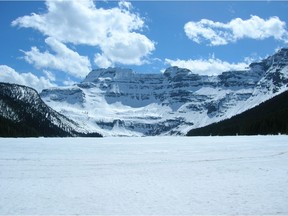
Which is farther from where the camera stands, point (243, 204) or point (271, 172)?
point (271, 172)

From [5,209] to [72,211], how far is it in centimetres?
265

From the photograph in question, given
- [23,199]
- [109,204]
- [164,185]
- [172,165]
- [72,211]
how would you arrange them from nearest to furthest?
[72,211] → [109,204] → [23,199] → [164,185] → [172,165]

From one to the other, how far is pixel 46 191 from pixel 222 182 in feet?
29.8

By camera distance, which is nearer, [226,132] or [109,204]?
[109,204]

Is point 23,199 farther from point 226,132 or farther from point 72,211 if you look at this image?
point 226,132

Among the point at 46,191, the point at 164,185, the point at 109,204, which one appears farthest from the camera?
the point at 164,185

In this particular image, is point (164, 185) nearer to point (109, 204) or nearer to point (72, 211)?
point (109, 204)

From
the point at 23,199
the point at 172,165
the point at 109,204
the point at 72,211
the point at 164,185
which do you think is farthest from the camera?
the point at 172,165

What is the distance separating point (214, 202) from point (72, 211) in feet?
18.8

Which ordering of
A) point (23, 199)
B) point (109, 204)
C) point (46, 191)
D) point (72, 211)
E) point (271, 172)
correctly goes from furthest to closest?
point (271, 172) < point (46, 191) < point (23, 199) < point (109, 204) < point (72, 211)

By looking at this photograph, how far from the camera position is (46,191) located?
18.5 m

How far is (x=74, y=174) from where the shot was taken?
24141 millimetres

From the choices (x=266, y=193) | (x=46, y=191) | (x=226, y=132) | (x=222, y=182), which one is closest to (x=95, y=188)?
(x=46, y=191)

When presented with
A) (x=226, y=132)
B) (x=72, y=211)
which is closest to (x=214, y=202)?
(x=72, y=211)
